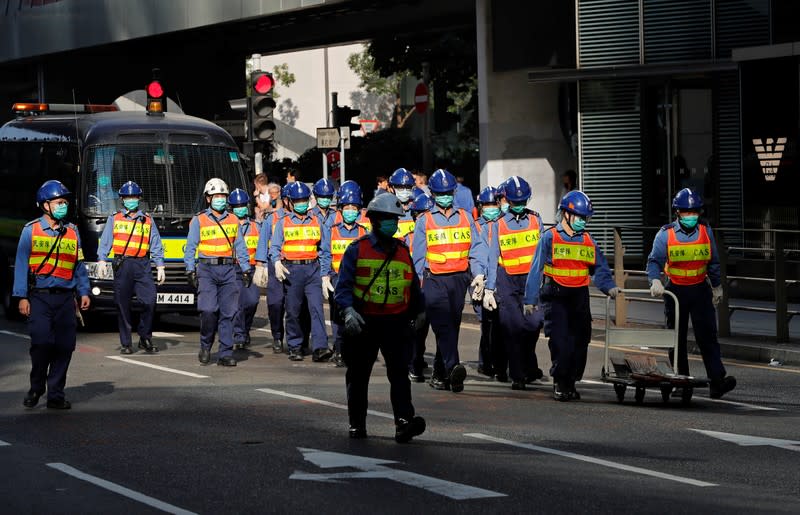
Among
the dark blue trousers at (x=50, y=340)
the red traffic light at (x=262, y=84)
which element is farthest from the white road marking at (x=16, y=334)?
the dark blue trousers at (x=50, y=340)

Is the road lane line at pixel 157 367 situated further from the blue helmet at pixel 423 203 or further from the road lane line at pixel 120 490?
the road lane line at pixel 120 490

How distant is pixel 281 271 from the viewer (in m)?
17.2

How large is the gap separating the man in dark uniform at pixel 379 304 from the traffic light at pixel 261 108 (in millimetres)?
12076

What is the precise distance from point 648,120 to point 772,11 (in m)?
3.12

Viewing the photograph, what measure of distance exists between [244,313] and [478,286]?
5014 millimetres

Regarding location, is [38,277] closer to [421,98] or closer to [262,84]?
[262,84]

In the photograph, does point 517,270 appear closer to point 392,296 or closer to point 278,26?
point 392,296

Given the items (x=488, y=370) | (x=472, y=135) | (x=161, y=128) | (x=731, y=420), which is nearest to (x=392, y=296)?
(x=731, y=420)

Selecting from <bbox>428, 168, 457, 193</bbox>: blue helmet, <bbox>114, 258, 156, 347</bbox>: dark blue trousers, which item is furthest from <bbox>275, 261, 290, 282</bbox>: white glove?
<bbox>428, 168, 457, 193</bbox>: blue helmet

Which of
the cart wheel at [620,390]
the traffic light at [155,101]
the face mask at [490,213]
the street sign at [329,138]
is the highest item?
the traffic light at [155,101]

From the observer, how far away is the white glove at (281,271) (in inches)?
677

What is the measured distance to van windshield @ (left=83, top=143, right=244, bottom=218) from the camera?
20250 millimetres

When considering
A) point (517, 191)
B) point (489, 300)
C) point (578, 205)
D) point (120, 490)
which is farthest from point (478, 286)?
point (120, 490)

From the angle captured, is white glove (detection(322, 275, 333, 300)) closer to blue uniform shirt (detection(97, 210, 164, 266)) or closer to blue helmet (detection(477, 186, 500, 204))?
blue helmet (detection(477, 186, 500, 204))
